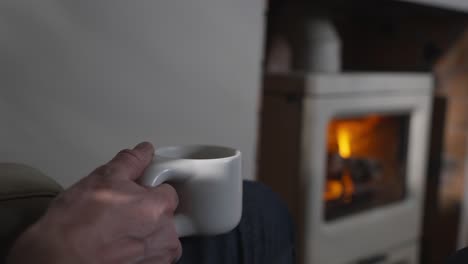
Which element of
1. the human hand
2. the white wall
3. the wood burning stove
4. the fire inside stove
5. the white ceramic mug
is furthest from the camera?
the fire inside stove

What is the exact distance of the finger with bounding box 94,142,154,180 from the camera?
417 millimetres

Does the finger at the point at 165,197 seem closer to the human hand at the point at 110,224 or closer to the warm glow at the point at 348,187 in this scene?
the human hand at the point at 110,224

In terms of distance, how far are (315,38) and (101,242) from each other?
3.46 ft

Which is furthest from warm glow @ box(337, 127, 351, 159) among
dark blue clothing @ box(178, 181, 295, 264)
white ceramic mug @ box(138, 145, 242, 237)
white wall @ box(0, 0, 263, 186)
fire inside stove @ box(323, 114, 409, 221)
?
white ceramic mug @ box(138, 145, 242, 237)

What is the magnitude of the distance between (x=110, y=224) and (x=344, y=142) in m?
0.95

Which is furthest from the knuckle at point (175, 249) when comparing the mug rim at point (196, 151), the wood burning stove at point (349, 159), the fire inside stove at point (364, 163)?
the fire inside stove at point (364, 163)

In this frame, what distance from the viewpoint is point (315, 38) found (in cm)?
131

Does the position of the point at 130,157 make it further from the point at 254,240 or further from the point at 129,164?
the point at 254,240

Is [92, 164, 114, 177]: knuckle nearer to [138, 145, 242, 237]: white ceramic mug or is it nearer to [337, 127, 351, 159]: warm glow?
[138, 145, 242, 237]: white ceramic mug

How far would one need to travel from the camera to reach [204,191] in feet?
1.50

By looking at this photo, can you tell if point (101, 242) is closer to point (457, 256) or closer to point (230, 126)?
point (457, 256)

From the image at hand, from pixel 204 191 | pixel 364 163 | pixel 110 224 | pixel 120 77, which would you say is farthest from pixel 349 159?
pixel 110 224

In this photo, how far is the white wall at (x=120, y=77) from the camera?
681 mm

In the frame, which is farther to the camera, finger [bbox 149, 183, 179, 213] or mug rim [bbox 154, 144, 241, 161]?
mug rim [bbox 154, 144, 241, 161]
